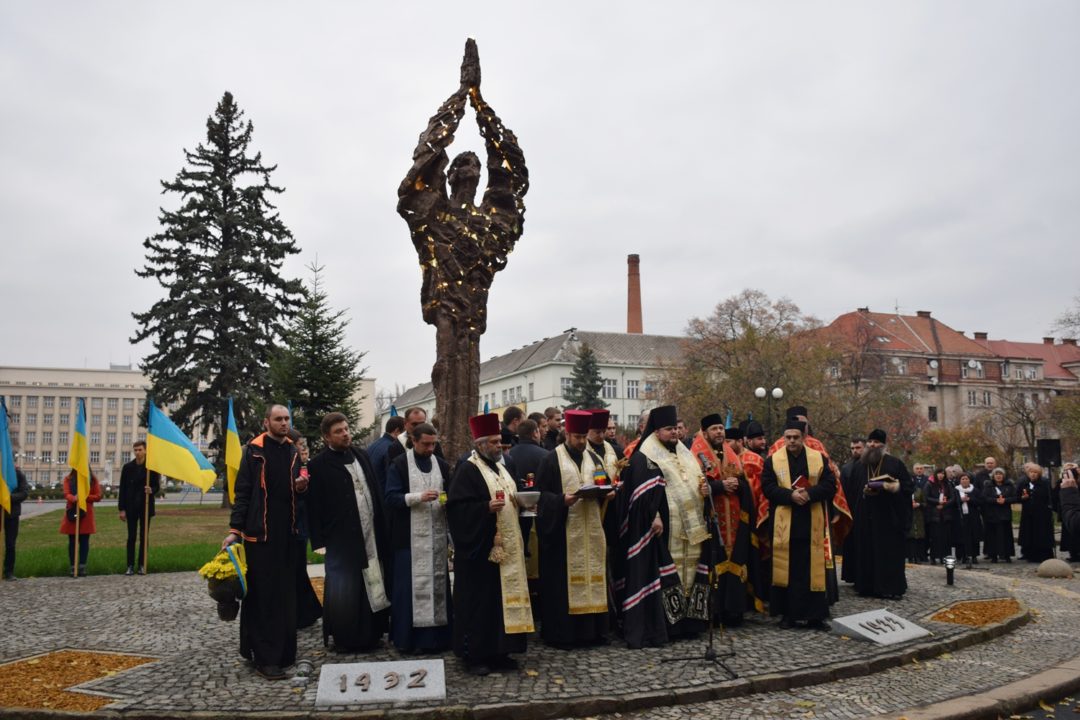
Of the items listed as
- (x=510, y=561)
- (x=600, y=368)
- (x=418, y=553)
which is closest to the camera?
(x=510, y=561)

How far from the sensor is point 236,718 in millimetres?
5602

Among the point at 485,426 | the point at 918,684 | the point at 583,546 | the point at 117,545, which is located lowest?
the point at 117,545

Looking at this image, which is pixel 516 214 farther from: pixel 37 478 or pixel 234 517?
pixel 37 478

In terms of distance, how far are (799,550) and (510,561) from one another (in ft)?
10.7

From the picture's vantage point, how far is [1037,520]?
16047 millimetres

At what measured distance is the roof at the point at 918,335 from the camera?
2530 inches

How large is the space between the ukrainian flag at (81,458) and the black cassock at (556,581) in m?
8.84

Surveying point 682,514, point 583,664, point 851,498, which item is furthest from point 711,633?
point 851,498

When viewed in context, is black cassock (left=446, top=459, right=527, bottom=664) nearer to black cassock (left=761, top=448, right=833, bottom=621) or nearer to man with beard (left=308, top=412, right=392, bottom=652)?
man with beard (left=308, top=412, right=392, bottom=652)

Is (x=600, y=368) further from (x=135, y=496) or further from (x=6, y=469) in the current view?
(x=6, y=469)

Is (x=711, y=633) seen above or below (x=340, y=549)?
below

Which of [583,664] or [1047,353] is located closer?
[583,664]

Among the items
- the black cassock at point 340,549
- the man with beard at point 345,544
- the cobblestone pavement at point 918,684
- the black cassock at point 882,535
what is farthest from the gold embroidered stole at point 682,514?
the black cassock at point 882,535

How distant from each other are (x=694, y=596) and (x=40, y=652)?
6.01 metres
